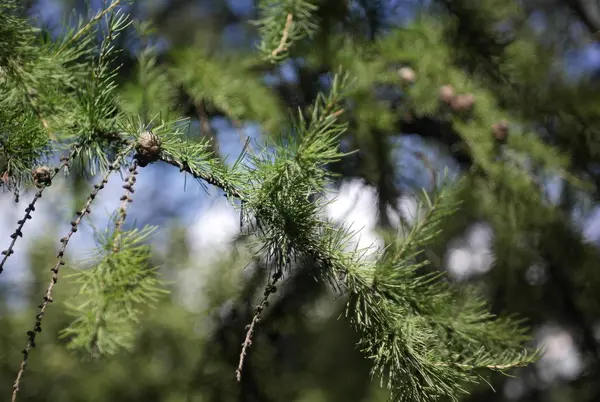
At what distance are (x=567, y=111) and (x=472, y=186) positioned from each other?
0.72 ft

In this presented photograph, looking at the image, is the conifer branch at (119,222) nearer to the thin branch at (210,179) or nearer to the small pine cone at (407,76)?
the thin branch at (210,179)

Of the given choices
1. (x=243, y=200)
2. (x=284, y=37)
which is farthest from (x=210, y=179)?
(x=284, y=37)

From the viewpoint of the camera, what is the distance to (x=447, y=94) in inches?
39.7

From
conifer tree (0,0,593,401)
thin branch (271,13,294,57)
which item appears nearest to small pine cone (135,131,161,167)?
Result: conifer tree (0,0,593,401)

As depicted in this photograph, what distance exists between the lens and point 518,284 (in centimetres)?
145

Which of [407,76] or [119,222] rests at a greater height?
[407,76]

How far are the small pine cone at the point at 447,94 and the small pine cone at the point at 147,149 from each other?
673 millimetres

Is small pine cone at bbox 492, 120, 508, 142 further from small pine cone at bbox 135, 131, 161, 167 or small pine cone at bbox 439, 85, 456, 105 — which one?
small pine cone at bbox 135, 131, 161, 167

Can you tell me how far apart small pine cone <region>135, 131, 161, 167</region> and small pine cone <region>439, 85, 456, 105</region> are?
2.21 ft

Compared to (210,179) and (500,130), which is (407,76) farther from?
(210,179)

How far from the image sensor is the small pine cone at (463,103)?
3.26 ft

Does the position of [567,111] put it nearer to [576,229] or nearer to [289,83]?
[576,229]

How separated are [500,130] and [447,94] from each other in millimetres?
105

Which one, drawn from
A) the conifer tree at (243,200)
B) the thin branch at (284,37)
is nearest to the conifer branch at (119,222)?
the conifer tree at (243,200)
